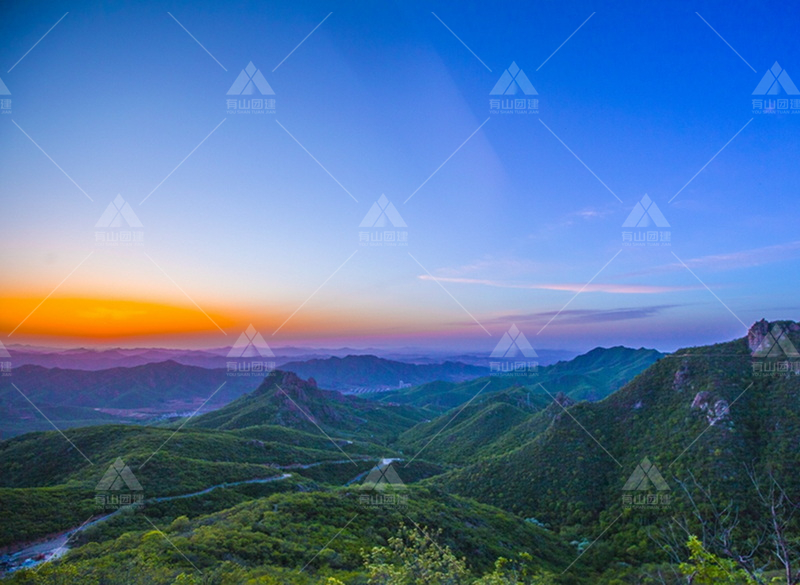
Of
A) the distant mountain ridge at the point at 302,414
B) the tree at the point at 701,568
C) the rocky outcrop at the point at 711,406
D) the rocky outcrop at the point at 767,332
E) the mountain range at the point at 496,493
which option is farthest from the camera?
the distant mountain ridge at the point at 302,414

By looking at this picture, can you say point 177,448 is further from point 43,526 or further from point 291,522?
point 291,522

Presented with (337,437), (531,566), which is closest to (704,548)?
(531,566)

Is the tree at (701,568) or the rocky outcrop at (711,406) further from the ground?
the rocky outcrop at (711,406)

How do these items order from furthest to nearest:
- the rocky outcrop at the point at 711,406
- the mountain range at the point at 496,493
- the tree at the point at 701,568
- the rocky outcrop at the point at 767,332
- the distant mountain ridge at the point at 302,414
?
the distant mountain ridge at the point at 302,414, the rocky outcrop at the point at 767,332, the rocky outcrop at the point at 711,406, the mountain range at the point at 496,493, the tree at the point at 701,568

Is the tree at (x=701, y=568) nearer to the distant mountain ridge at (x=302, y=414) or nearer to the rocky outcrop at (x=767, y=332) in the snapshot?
the rocky outcrop at (x=767, y=332)

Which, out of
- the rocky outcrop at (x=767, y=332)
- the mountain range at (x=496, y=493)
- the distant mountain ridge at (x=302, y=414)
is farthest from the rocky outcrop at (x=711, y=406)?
the distant mountain ridge at (x=302, y=414)

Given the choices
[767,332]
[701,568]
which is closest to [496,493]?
[701,568]

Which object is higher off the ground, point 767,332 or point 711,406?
point 767,332

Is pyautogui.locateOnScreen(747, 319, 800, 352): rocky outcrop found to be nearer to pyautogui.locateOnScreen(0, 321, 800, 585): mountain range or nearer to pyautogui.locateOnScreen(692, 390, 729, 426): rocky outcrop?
pyautogui.locateOnScreen(0, 321, 800, 585): mountain range

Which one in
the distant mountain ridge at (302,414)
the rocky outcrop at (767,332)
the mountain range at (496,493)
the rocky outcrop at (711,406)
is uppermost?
the rocky outcrop at (767,332)

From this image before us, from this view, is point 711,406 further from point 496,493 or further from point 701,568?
point 701,568

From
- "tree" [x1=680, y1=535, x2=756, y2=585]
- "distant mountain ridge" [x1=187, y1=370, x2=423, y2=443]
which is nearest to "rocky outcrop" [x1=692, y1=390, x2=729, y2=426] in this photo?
"tree" [x1=680, y1=535, x2=756, y2=585]
